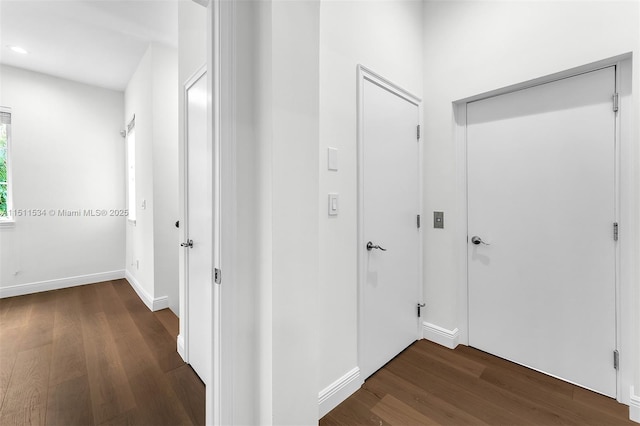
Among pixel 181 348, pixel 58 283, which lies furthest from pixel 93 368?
pixel 58 283

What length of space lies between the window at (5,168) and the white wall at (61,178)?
0.08 metres

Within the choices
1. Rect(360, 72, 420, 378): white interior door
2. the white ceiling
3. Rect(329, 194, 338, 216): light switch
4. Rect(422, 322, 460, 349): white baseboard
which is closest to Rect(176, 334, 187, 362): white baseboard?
Rect(360, 72, 420, 378): white interior door

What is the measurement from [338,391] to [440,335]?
1.08 metres

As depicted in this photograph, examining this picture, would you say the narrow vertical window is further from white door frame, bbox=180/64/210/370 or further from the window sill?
white door frame, bbox=180/64/210/370

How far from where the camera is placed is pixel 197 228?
1.83 m

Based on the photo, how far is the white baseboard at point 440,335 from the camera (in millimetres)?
2203

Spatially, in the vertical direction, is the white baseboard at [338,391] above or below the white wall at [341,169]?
below

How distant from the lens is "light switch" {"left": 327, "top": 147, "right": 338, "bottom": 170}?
1.57 m

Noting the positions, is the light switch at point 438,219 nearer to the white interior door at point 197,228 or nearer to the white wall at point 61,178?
the white interior door at point 197,228

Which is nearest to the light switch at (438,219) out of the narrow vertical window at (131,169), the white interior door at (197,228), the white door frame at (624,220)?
the white door frame at (624,220)

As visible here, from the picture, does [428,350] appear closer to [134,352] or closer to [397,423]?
[397,423]

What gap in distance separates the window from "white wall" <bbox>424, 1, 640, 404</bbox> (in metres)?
4.74

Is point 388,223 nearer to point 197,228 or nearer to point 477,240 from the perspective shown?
point 477,240

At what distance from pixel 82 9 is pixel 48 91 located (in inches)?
74.3
